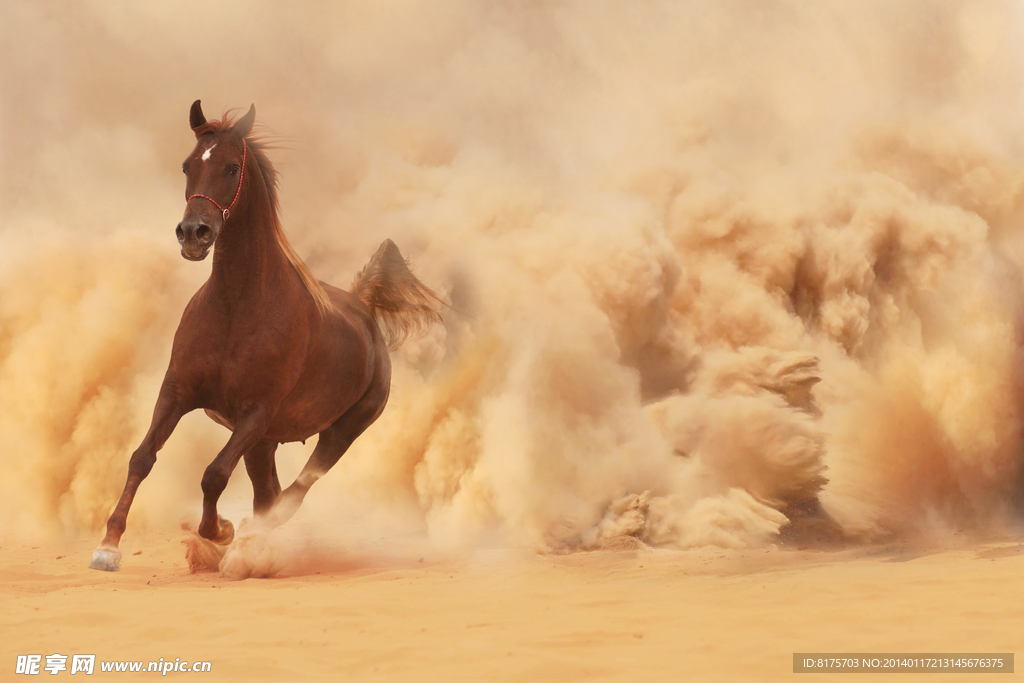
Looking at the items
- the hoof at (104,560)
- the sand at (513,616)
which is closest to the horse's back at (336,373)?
the sand at (513,616)

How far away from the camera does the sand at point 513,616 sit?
4352mm

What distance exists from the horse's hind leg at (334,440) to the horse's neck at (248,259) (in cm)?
151

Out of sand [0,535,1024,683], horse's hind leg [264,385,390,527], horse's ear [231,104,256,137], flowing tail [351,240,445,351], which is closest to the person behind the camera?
sand [0,535,1024,683]

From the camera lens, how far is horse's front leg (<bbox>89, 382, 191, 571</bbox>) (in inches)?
213

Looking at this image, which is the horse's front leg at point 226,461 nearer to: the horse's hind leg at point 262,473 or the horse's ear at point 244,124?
the horse's hind leg at point 262,473

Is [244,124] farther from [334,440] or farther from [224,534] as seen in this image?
[224,534]

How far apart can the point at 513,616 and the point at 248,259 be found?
2.89m

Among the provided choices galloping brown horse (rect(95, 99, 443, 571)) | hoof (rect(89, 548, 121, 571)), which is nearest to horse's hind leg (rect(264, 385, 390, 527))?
galloping brown horse (rect(95, 99, 443, 571))

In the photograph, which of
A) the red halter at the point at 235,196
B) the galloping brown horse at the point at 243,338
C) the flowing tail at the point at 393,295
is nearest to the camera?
the red halter at the point at 235,196

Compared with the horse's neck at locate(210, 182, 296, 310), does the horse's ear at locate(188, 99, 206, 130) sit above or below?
above

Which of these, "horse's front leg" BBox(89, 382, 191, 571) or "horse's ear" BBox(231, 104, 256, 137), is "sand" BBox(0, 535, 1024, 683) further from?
"horse's ear" BBox(231, 104, 256, 137)

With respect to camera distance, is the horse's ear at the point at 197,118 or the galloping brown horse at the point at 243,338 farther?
the horse's ear at the point at 197,118

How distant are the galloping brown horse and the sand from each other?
0.62 meters

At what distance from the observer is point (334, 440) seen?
7438 millimetres
